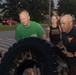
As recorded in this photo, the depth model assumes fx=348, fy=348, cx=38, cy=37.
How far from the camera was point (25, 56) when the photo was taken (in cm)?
512

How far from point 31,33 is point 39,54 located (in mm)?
1632

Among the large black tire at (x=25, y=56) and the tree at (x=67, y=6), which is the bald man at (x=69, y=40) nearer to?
the large black tire at (x=25, y=56)

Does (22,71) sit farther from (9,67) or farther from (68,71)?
(68,71)

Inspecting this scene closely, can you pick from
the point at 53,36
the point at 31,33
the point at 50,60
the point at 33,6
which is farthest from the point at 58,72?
the point at 33,6

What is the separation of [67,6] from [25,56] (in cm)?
9628

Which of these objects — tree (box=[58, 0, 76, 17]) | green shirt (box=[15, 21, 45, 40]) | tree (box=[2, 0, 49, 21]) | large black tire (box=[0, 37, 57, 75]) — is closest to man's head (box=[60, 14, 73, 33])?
large black tire (box=[0, 37, 57, 75])

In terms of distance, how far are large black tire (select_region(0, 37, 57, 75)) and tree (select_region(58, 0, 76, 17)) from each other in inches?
3581

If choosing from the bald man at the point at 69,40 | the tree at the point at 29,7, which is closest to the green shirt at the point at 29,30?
the bald man at the point at 69,40

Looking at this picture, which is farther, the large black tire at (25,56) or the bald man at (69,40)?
the bald man at (69,40)

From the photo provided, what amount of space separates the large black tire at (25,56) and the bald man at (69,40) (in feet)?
1.32

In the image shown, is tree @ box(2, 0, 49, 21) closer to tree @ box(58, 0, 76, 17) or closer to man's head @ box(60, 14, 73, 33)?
tree @ box(58, 0, 76, 17)

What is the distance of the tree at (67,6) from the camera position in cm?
9759

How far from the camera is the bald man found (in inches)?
206

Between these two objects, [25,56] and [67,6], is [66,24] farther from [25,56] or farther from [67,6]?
[67,6]
